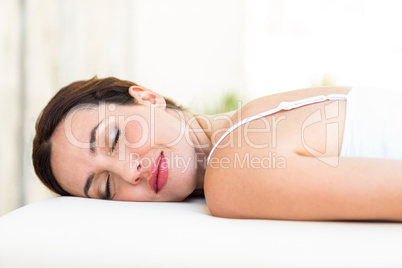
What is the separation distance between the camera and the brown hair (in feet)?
4.59

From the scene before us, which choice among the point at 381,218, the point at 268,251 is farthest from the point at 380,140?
the point at 268,251

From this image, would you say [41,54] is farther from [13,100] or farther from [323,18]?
[323,18]

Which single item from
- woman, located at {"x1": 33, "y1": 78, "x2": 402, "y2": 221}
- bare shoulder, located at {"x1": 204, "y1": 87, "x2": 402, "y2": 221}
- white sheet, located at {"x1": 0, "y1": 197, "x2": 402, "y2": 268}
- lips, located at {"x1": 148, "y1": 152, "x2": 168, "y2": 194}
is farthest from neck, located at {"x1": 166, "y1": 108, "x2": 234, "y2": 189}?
white sheet, located at {"x1": 0, "y1": 197, "x2": 402, "y2": 268}

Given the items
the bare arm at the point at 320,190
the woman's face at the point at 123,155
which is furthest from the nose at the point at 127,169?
the bare arm at the point at 320,190

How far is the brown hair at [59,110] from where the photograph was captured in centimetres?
140

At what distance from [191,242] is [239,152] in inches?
11.5

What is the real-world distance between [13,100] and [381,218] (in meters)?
2.34

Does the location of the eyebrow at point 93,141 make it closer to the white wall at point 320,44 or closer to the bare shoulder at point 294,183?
the bare shoulder at point 294,183

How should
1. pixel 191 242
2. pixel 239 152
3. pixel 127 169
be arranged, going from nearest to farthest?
1. pixel 191 242
2. pixel 239 152
3. pixel 127 169

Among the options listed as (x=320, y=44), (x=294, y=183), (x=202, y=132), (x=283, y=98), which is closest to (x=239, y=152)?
(x=294, y=183)

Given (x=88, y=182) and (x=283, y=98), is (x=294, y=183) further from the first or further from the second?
(x=88, y=182)

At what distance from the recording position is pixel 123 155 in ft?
4.25

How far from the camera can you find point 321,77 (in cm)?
333

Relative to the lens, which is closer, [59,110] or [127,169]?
[127,169]
